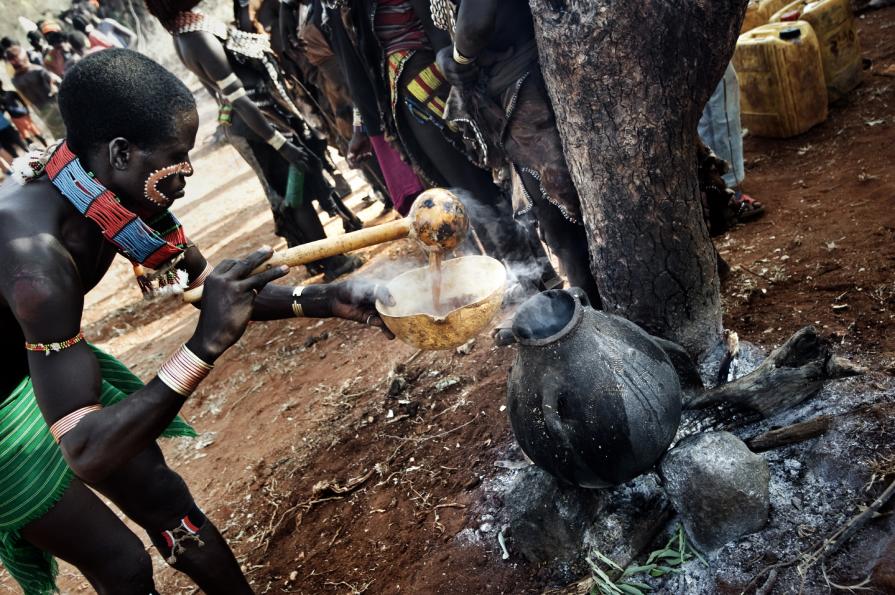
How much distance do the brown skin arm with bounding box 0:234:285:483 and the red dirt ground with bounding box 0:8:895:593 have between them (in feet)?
4.28

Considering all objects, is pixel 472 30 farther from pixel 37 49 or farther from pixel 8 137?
pixel 37 49

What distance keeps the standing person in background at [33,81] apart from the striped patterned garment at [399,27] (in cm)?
1218

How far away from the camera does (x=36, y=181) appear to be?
1908 millimetres

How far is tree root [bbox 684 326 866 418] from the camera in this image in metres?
2.17

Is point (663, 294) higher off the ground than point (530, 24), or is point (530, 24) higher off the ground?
point (530, 24)

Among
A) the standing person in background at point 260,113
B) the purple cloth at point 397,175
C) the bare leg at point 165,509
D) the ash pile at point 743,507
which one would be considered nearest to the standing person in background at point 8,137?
the standing person in background at point 260,113

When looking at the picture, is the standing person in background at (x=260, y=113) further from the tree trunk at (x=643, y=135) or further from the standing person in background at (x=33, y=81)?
the standing person in background at (x=33, y=81)

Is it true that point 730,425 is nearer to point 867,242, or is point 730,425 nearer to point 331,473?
point 867,242

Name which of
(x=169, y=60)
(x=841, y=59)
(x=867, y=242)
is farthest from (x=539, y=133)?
(x=169, y=60)

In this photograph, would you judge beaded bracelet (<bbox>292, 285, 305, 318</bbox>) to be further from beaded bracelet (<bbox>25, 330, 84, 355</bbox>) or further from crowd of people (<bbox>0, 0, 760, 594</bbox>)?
beaded bracelet (<bbox>25, 330, 84, 355</bbox>)

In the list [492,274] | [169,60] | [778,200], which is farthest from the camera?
[169,60]

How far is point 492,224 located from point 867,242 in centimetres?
211

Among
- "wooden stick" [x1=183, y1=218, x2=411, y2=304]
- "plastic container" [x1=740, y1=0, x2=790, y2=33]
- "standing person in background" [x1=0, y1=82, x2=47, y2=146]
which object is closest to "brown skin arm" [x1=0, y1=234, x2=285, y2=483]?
"wooden stick" [x1=183, y1=218, x2=411, y2=304]

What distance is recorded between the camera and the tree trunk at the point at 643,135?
82.0 inches
